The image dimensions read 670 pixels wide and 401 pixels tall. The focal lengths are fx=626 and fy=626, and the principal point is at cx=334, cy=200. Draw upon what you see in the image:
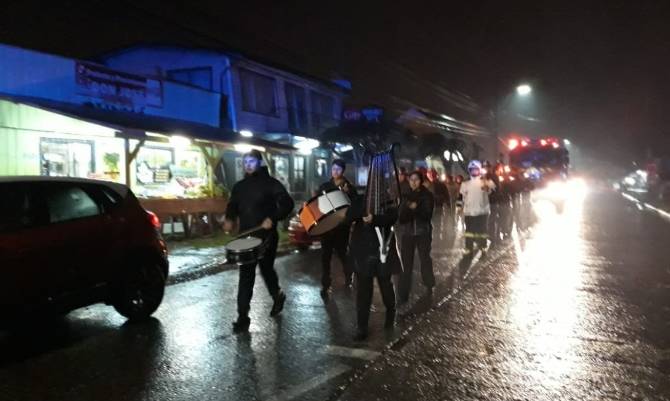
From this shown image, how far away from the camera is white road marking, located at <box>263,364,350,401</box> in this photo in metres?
4.57

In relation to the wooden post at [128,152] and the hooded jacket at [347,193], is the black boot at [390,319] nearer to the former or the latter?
the hooded jacket at [347,193]

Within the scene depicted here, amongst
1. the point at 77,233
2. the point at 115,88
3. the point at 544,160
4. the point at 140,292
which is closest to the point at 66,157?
the point at 115,88

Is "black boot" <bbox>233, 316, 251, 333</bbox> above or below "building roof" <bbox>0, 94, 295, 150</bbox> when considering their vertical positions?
below

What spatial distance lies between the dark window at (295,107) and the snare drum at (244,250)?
19193 mm

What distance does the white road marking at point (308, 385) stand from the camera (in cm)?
457

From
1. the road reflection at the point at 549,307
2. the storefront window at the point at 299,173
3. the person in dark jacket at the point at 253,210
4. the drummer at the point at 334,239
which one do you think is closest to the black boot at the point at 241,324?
the person in dark jacket at the point at 253,210

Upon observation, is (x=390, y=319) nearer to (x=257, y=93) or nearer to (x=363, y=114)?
(x=257, y=93)

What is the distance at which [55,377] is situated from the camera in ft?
16.6

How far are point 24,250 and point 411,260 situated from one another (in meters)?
4.57

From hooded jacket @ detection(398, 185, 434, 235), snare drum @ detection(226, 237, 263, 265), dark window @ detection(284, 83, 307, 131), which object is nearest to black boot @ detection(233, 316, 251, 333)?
snare drum @ detection(226, 237, 263, 265)

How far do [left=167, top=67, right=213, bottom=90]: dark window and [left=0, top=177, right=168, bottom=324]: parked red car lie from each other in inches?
606

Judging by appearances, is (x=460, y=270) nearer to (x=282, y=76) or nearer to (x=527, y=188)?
(x=527, y=188)

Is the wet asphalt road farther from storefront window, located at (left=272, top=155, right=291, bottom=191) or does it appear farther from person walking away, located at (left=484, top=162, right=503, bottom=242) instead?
storefront window, located at (left=272, top=155, right=291, bottom=191)

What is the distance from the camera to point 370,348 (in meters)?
5.79
